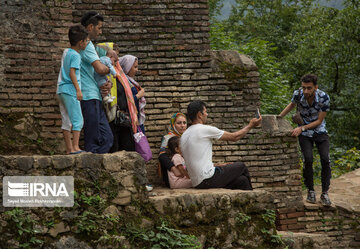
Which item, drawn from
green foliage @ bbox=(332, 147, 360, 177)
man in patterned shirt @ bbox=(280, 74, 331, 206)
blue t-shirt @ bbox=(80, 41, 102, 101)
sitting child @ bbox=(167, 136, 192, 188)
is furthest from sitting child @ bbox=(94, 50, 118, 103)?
green foliage @ bbox=(332, 147, 360, 177)

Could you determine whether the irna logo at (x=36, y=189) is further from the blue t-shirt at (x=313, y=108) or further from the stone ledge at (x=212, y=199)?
the blue t-shirt at (x=313, y=108)

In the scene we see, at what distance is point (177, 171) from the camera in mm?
6691

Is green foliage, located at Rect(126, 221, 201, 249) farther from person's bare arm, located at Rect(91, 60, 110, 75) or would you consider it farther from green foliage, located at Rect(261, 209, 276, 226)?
person's bare arm, located at Rect(91, 60, 110, 75)

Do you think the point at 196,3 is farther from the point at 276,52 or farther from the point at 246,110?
the point at 276,52

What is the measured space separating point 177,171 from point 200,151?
0.79m

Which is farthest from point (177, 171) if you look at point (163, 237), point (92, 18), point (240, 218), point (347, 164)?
point (347, 164)

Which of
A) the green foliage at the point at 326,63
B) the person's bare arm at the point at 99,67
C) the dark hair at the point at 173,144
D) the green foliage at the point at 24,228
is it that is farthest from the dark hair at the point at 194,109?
the green foliage at the point at 326,63

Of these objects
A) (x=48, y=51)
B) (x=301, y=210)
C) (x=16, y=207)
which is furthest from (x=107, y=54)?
(x=301, y=210)

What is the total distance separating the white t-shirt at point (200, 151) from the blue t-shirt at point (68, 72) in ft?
4.68

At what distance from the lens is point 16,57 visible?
702 cm

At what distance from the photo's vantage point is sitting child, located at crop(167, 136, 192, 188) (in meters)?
6.49

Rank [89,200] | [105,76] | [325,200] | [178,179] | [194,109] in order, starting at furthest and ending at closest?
[325,200]
[178,179]
[105,76]
[194,109]
[89,200]

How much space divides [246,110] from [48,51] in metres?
3.14

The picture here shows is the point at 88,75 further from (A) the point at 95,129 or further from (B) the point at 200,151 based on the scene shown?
(B) the point at 200,151
